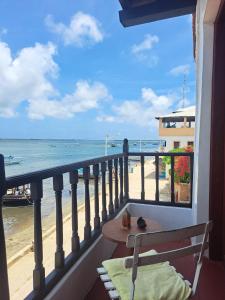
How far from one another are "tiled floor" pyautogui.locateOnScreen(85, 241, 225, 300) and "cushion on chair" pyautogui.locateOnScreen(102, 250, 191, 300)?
1.08 feet

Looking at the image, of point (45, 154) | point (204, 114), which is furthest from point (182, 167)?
point (45, 154)

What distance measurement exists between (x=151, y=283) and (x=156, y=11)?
271cm

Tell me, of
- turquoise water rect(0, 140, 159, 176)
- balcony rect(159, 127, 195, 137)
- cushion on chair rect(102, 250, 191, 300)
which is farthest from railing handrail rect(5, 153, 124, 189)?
balcony rect(159, 127, 195, 137)

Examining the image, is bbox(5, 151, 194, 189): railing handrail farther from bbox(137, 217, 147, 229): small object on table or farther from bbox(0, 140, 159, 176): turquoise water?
bbox(0, 140, 159, 176): turquoise water

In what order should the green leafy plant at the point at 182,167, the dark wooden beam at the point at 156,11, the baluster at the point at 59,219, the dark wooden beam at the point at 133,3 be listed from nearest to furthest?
the baluster at the point at 59,219 < the dark wooden beam at the point at 133,3 < the dark wooden beam at the point at 156,11 < the green leafy plant at the point at 182,167

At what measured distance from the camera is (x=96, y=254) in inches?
90.3

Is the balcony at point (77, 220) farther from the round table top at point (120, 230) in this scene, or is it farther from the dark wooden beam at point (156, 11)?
the dark wooden beam at point (156, 11)

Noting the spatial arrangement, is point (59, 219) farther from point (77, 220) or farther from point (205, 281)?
point (205, 281)

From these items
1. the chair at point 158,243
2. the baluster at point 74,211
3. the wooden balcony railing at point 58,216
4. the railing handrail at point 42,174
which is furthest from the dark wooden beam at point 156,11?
the chair at point 158,243

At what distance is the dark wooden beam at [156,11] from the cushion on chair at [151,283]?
2.59 meters

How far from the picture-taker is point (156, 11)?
290 cm

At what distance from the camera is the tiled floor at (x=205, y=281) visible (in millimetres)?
1950

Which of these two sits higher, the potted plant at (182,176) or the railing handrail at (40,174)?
the railing handrail at (40,174)

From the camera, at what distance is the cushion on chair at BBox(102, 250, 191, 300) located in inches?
54.2
